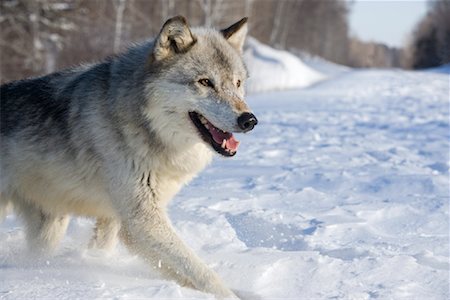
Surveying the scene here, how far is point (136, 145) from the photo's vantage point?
11.1 feet

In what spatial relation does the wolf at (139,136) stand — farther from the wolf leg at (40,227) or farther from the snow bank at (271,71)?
the snow bank at (271,71)

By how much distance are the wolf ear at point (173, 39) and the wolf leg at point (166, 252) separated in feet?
3.08

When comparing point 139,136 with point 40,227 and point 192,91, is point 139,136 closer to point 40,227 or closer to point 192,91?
point 192,91

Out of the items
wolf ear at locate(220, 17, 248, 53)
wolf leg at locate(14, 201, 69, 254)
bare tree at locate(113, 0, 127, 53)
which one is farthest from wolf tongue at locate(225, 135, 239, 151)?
bare tree at locate(113, 0, 127, 53)

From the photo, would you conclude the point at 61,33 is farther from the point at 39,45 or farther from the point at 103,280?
the point at 103,280

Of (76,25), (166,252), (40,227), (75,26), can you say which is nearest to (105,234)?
(40,227)

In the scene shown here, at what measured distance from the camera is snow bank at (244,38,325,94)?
73.9 ft

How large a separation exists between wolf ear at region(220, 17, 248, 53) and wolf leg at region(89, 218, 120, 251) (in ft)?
4.84

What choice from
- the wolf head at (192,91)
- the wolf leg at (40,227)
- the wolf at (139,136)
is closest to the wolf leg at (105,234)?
the wolf at (139,136)

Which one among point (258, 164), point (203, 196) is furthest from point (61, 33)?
point (203, 196)

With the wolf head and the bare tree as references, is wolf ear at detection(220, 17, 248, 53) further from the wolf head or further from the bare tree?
the bare tree

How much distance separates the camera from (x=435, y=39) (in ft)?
189

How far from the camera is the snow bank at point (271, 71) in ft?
73.9

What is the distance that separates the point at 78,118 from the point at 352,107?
34.9ft
